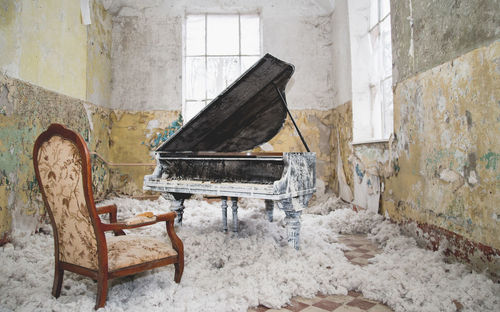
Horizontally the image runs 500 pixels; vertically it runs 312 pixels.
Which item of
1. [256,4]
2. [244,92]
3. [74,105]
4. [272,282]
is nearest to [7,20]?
[74,105]

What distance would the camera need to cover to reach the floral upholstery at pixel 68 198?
1717mm

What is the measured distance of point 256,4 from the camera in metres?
6.12

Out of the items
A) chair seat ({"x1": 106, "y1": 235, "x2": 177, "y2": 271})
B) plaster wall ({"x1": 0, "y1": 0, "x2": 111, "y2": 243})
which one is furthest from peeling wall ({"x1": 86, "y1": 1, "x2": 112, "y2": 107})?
chair seat ({"x1": 106, "y1": 235, "x2": 177, "y2": 271})

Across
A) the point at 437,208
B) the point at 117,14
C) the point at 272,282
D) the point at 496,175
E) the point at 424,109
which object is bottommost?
the point at 272,282

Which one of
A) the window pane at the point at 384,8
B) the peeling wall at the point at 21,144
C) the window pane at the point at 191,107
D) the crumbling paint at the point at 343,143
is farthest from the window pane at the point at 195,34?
the window pane at the point at 384,8

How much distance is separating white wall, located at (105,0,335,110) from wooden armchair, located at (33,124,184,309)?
4378mm

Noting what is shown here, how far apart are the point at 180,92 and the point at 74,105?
1900 millimetres

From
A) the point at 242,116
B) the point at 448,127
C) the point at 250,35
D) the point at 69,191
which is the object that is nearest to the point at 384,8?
the point at 250,35

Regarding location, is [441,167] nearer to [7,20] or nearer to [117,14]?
[7,20]

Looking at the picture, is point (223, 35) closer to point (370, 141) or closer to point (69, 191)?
point (370, 141)

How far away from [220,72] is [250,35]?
2.98 ft

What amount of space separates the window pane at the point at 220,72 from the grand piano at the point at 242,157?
276 cm

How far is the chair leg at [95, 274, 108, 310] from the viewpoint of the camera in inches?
68.9

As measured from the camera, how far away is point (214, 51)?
6254 millimetres
